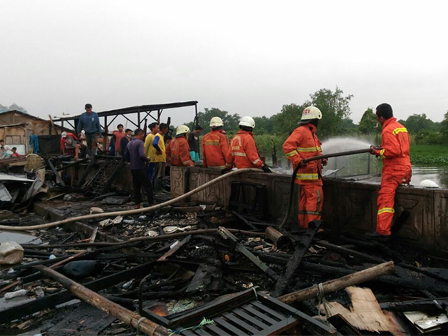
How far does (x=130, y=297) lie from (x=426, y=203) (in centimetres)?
397

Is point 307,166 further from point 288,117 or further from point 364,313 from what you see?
point 288,117

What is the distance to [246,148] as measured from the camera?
23.9ft

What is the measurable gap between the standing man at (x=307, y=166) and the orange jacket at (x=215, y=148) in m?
2.72

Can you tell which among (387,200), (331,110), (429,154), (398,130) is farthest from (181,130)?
(429,154)

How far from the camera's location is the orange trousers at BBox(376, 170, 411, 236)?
5055 mm

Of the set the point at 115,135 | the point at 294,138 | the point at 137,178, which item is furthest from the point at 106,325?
the point at 115,135

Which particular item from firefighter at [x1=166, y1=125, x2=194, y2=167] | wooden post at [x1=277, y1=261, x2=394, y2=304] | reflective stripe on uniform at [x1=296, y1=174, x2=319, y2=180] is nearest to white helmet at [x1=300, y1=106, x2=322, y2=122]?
reflective stripe on uniform at [x1=296, y1=174, x2=319, y2=180]

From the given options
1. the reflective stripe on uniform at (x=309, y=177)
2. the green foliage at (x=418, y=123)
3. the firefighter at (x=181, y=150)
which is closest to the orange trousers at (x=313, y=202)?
the reflective stripe on uniform at (x=309, y=177)

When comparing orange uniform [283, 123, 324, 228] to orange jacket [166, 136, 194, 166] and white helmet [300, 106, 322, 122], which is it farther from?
orange jacket [166, 136, 194, 166]

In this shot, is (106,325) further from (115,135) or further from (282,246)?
(115,135)

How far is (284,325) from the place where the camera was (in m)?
2.58

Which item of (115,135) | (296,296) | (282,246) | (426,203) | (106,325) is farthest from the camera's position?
(115,135)

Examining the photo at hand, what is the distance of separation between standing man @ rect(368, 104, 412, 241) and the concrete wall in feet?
0.73

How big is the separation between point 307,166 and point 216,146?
3.19m
